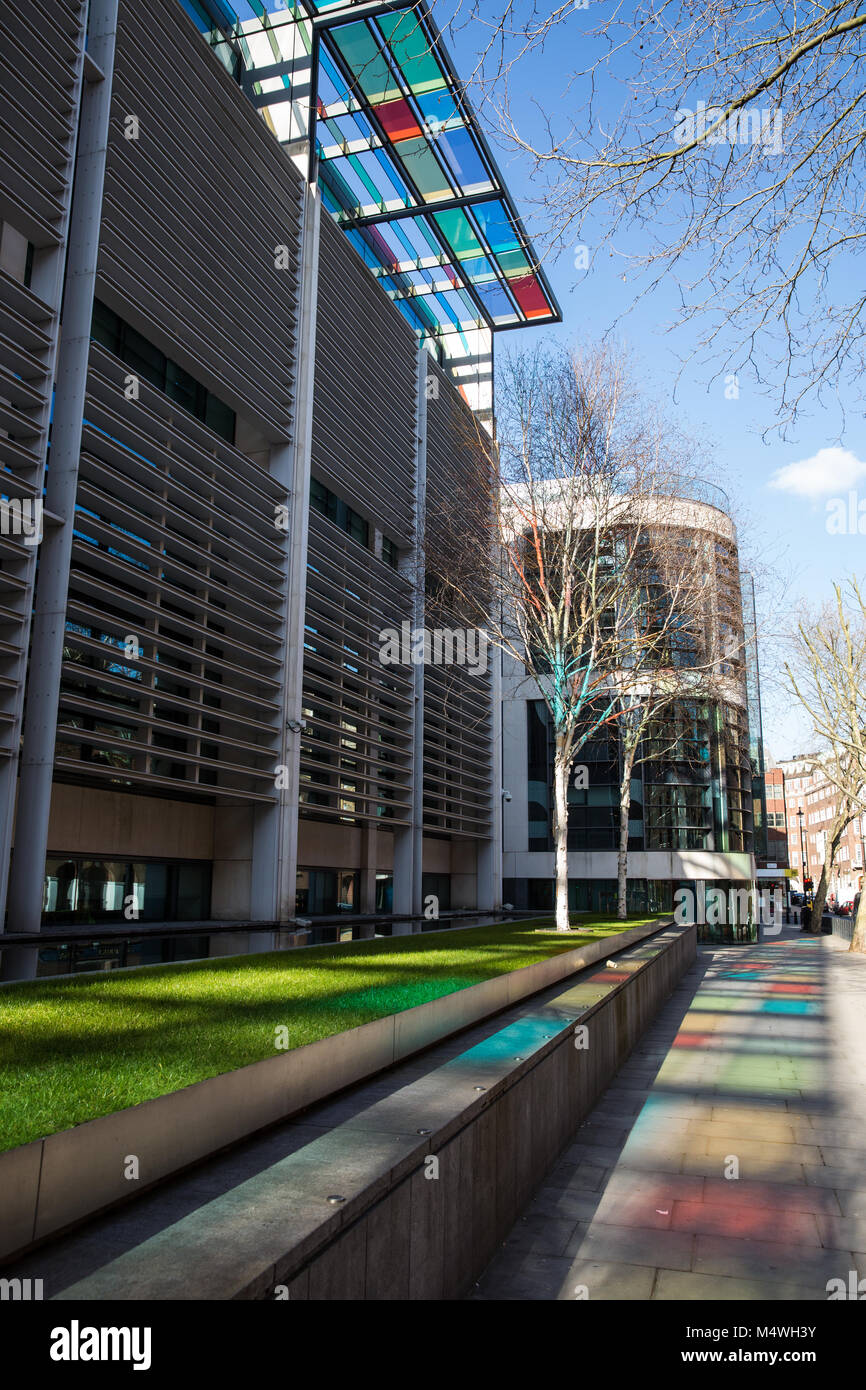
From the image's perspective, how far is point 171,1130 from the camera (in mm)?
3844

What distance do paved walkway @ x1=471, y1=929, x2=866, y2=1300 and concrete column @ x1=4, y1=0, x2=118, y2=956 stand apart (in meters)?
8.44

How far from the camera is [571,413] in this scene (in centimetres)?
1761

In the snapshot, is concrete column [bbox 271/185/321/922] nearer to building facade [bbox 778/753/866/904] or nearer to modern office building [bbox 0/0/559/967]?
modern office building [bbox 0/0/559/967]

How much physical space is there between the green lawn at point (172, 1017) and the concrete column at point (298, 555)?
7827mm

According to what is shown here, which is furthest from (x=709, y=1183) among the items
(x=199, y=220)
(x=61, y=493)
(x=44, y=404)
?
(x=199, y=220)

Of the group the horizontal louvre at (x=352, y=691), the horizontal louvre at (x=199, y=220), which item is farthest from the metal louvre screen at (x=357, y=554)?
the horizontal louvre at (x=199, y=220)

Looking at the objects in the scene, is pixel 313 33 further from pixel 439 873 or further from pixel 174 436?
pixel 439 873

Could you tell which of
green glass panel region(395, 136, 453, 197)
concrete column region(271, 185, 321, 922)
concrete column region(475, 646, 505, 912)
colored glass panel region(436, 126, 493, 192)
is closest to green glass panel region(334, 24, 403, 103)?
green glass panel region(395, 136, 453, 197)

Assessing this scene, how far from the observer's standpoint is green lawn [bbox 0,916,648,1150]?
388cm

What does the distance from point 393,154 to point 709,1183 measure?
25610 mm

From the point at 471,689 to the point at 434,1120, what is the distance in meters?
28.4

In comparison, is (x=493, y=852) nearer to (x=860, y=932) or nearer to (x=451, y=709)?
(x=451, y=709)

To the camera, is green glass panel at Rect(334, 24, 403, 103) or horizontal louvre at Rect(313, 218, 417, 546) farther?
horizontal louvre at Rect(313, 218, 417, 546)

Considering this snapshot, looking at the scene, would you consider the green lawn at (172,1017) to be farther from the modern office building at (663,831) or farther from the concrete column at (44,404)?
the modern office building at (663,831)
